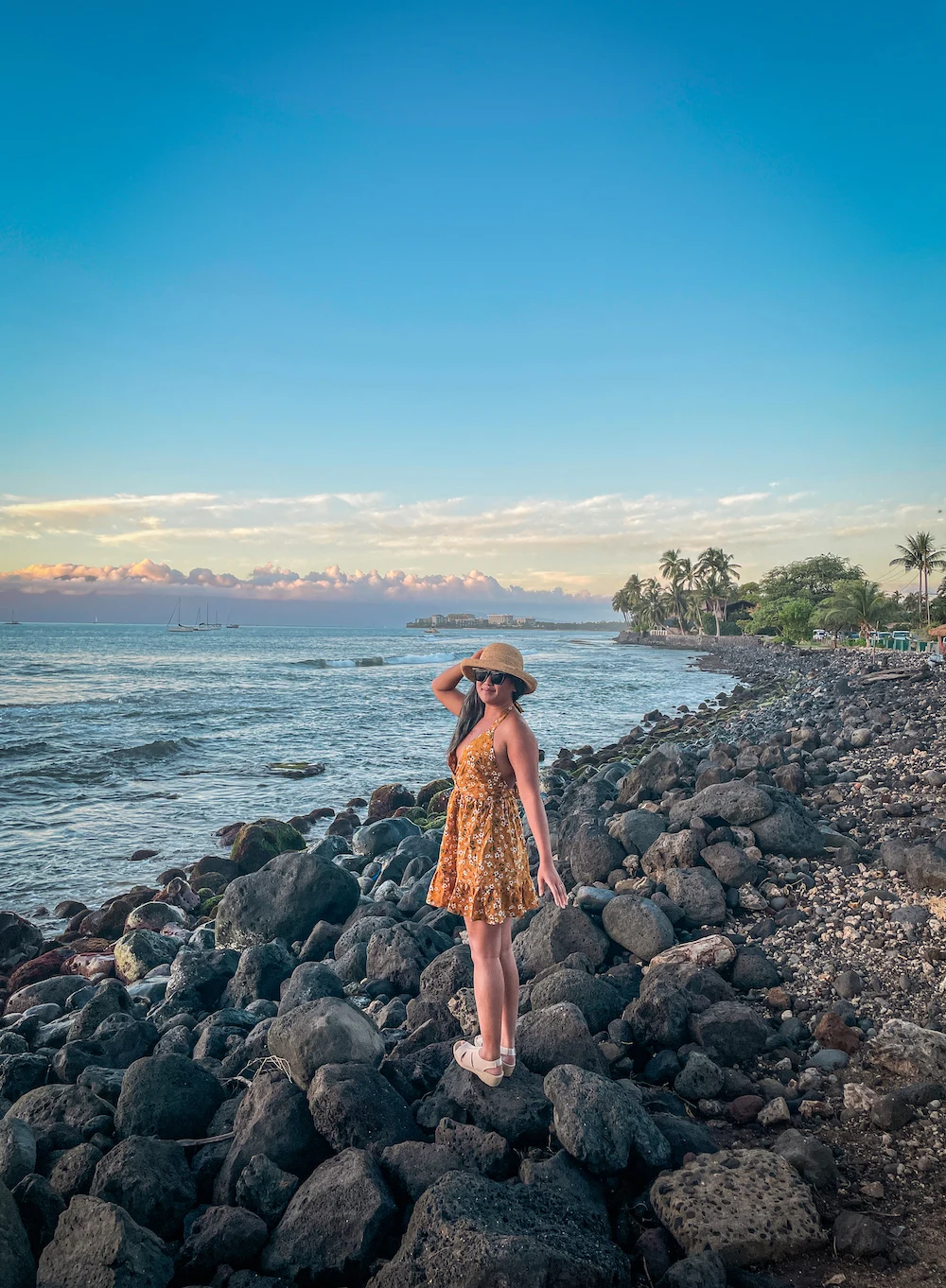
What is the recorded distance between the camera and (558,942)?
18.2ft

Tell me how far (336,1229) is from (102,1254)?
829 mm

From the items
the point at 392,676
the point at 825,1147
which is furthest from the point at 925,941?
the point at 392,676

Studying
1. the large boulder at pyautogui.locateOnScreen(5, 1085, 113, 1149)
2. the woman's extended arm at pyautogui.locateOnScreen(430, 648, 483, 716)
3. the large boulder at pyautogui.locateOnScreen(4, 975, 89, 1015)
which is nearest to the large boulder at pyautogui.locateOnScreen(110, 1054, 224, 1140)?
the large boulder at pyautogui.locateOnScreen(5, 1085, 113, 1149)

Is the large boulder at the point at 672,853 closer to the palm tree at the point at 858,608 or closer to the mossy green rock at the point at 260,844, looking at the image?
the mossy green rock at the point at 260,844

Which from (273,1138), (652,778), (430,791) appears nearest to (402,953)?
(273,1138)

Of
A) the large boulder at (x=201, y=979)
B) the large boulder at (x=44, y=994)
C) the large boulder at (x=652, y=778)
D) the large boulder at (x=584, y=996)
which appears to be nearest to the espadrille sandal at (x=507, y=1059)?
the large boulder at (x=584, y=996)

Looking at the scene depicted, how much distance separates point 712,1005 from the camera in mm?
4527

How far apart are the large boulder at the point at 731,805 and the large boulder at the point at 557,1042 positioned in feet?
10.9

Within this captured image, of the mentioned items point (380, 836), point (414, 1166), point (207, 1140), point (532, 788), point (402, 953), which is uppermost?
point (532, 788)

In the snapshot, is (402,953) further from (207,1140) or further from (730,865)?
(730,865)

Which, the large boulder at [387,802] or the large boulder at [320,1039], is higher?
the large boulder at [320,1039]

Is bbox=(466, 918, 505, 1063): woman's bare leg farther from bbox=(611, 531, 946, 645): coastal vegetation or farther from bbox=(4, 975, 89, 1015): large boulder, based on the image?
bbox=(611, 531, 946, 645): coastal vegetation

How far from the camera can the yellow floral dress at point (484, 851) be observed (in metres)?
3.62

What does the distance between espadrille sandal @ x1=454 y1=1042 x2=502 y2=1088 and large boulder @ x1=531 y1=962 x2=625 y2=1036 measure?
2.99ft
